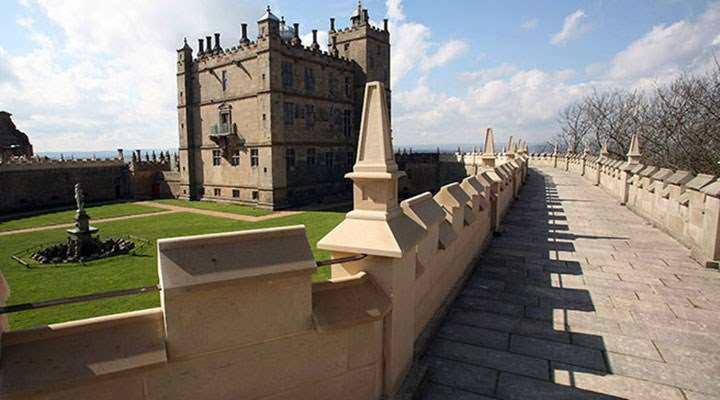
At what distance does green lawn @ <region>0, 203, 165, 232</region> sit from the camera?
88.2 ft

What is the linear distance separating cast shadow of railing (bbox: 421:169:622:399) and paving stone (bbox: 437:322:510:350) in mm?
12

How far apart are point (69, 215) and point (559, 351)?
119 feet

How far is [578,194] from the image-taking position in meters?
19.9

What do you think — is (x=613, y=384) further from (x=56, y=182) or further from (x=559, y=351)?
(x=56, y=182)

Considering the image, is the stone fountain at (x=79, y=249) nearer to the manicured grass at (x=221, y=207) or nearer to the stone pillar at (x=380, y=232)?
the manicured grass at (x=221, y=207)

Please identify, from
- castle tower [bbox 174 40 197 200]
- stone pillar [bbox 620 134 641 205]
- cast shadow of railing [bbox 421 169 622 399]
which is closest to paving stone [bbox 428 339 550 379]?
cast shadow of railing [bbox 421 169 622 399]

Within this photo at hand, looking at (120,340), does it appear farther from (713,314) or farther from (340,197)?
(340,197)

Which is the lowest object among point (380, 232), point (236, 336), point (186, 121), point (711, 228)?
point (711, 228)

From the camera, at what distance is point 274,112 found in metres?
31.3

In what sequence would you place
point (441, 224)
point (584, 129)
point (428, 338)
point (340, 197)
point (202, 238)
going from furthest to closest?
point (584, 129), point (340, 197), point (441, 224), point (428, 338), point (202, 238)

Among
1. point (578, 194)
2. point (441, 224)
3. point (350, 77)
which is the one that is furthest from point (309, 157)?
point (441, 224)

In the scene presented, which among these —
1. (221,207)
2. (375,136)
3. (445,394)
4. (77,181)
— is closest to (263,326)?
(375,136)

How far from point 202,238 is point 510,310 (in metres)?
4.67

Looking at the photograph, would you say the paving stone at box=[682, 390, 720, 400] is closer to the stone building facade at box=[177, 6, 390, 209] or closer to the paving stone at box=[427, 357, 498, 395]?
the paving stone at box=[427, 357, 498, 395]
